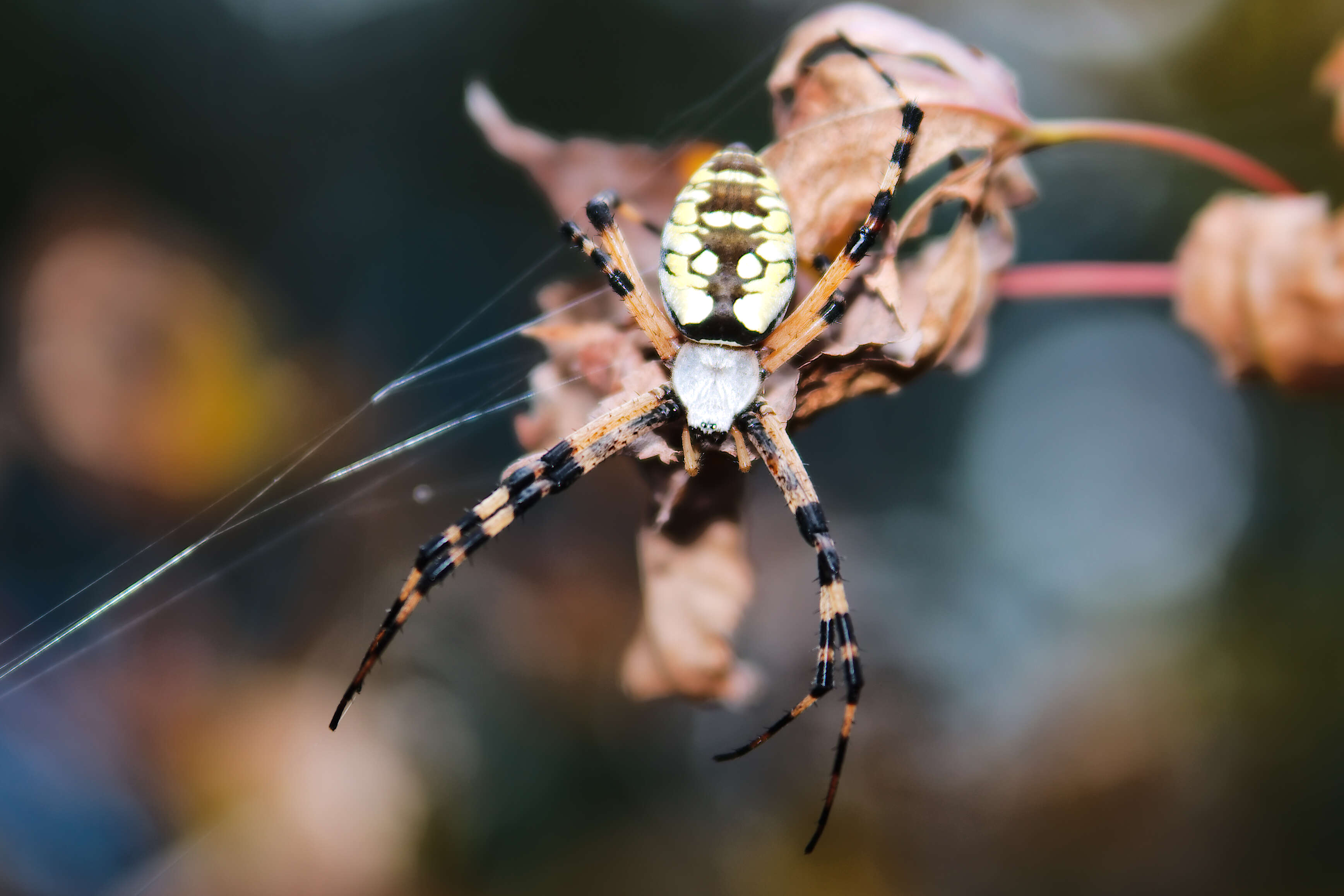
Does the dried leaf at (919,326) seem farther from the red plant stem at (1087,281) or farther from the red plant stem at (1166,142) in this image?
the red plant stem at (1166,142)

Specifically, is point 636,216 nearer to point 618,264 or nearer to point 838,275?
point 618,264

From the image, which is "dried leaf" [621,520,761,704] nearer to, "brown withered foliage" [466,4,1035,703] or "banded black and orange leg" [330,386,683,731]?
"brown withered foliage" [466,4,1035,703]


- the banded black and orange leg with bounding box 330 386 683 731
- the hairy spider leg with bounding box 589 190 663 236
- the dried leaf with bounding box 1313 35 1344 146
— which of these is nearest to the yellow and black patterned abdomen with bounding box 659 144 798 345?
the hairy spider leg with bounding box 589 190 663 236

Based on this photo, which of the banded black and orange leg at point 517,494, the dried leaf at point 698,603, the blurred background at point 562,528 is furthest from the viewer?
the blurred background at point 562,528

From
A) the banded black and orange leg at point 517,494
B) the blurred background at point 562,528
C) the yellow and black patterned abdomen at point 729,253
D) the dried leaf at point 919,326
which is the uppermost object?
the yellow and black patterned abdomen at point 729,253

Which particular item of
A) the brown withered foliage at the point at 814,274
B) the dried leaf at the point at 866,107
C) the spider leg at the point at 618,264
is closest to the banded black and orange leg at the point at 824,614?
the brown withered foliage at the point at 814,274
